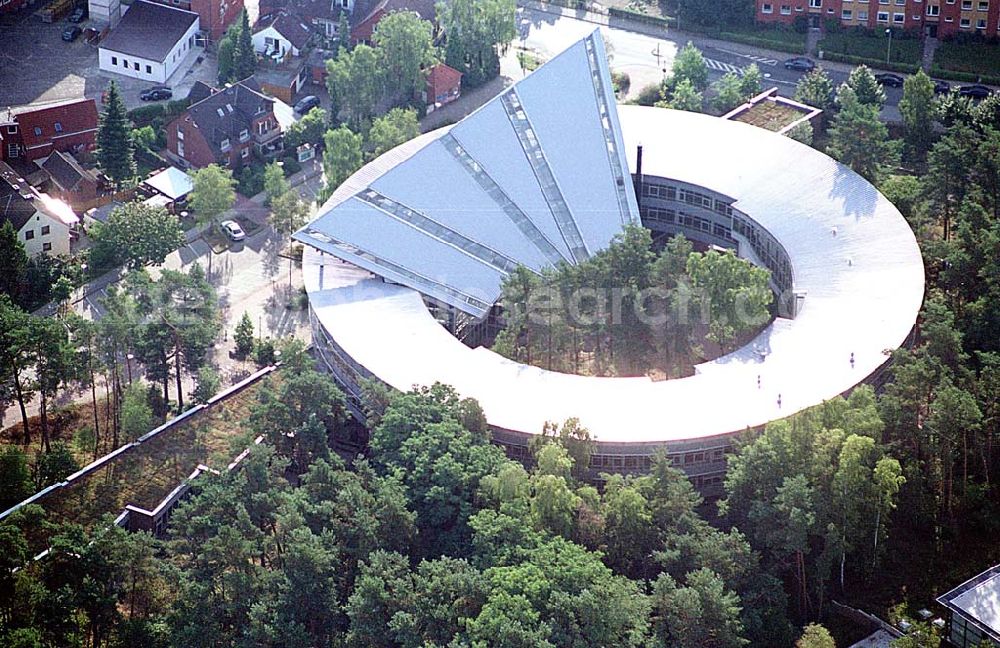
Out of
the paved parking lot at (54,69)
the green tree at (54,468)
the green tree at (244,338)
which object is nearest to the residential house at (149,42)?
the paved parking lot at (54,69)

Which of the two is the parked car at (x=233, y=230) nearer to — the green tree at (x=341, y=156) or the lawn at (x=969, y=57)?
the green tree at (x=341, y=156)

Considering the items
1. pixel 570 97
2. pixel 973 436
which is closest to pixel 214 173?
pixel 570 97

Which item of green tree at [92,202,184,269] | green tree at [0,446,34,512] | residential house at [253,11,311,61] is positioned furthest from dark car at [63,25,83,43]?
green tree at [0,446,34,512]

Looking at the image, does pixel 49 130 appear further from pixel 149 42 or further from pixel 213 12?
pixel 213 12

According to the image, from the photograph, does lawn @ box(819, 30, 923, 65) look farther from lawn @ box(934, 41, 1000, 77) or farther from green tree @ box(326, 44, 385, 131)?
green tree @ box(326, 44, 385, 131)

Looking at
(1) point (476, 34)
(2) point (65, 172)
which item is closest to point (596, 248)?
(1) point (476, 34)
